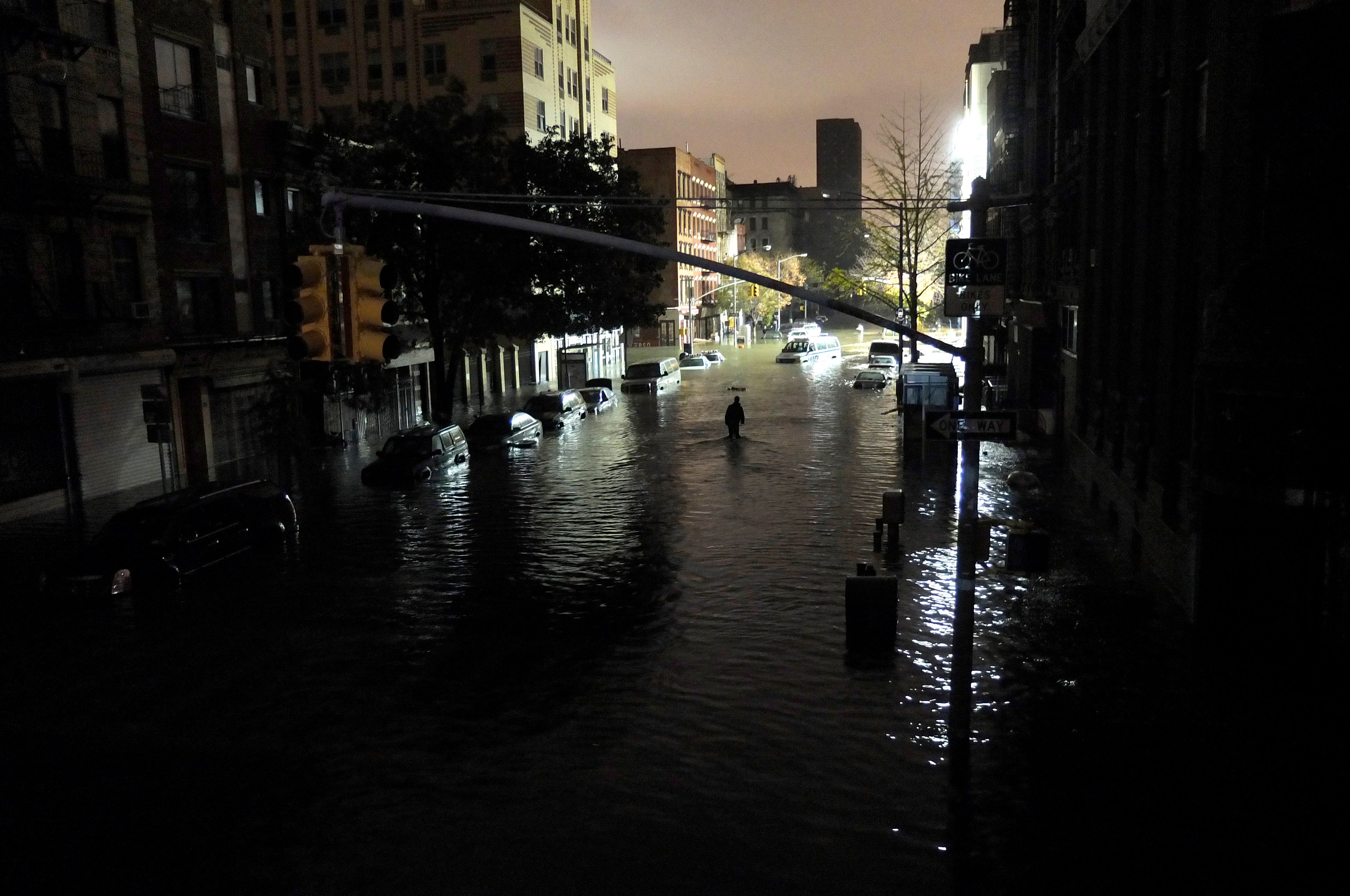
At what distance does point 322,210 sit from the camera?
30.8 feet

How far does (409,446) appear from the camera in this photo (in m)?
29.3

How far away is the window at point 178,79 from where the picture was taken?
30141mm

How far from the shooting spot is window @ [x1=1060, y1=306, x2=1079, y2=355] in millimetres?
31219

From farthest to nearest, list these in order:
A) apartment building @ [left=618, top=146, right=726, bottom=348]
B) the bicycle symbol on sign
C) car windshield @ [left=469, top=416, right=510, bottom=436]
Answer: apartment building @ [left=618, top=146, right=726, bottom=348] < car windshield @ [left=469, top=416, right=510, bottom=436] < the bicycle symbol on sign

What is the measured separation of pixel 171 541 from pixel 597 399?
100 ft

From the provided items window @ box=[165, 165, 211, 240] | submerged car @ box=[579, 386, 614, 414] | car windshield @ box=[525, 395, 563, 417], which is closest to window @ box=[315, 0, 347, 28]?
submerged car @ box=[579, 386, 614, 414]

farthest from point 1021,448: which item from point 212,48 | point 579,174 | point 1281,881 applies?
point 212,48

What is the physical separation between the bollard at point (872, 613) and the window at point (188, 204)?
83.1 ft

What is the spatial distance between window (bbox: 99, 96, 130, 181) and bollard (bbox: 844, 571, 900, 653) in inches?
966

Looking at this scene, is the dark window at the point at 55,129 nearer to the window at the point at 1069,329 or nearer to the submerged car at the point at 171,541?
the submerged car at the point at 171,541

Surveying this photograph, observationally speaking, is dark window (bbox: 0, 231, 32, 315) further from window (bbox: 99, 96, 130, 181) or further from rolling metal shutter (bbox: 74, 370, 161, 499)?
window (bbox: 99, 96, 130, 181)

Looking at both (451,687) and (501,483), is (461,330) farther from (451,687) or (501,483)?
(451,687)

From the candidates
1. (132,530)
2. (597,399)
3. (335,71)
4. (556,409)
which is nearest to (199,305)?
(556,409)

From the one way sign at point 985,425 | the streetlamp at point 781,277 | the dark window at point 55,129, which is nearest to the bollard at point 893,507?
the one way sign at point 985,425
